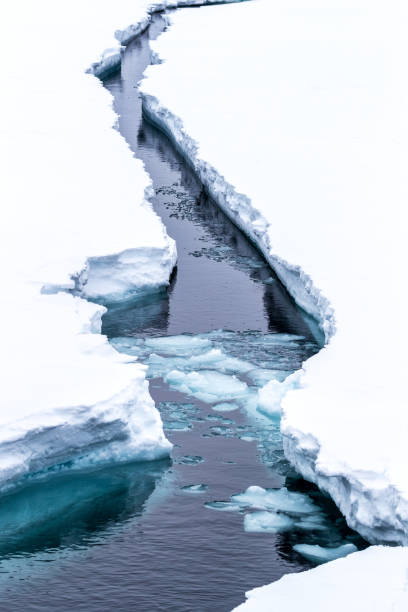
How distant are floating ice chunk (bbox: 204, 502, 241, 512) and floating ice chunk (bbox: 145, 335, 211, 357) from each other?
3.80m

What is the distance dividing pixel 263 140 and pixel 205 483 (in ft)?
38.8

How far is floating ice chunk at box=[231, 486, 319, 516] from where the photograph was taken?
1086 centimetres

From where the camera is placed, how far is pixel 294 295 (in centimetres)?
1623

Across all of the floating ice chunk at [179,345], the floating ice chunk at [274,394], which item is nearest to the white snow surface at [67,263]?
the floating ice chunk at [179,345]

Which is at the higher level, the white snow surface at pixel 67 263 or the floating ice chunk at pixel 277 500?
the white snow surface at pixel 67 263

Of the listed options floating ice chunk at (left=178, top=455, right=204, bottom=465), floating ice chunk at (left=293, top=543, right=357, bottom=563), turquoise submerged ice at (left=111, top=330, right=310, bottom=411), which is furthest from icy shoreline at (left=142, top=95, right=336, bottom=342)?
floating ice chunk at (left=293, top=543, right=357, bottom=563)

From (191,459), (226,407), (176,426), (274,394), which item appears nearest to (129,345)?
(226,407)

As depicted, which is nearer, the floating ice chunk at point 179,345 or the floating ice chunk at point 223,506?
the floating ice chunk at point 223,506

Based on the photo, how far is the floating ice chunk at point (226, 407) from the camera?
12.9 meters

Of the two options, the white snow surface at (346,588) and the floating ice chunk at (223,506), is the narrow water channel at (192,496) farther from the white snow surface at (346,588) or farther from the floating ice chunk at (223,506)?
the white snow surface at (346,588)


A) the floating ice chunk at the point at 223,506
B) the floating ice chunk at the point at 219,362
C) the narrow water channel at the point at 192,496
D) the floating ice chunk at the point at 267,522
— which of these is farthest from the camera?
the floating ice chunk at the point at 219,362

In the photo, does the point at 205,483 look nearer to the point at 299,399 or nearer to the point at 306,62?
the point at 299,399

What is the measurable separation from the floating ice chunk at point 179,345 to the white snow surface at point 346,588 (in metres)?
5.71

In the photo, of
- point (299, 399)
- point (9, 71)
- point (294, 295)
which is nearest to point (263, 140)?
point (294, 295)
